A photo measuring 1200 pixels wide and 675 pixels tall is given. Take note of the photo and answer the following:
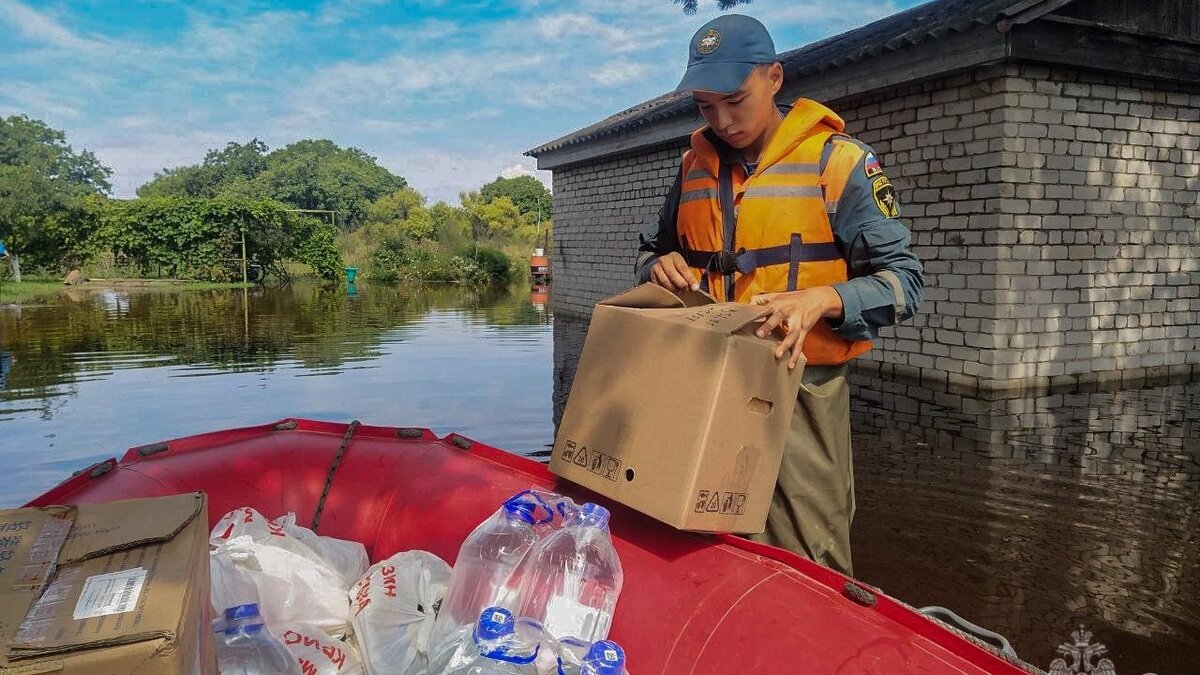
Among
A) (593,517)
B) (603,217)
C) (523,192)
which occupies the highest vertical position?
(523,192)

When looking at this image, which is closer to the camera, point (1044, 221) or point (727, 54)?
point (727, 54)

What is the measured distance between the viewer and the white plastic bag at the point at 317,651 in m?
1.83

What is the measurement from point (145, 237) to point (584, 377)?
96.6ft

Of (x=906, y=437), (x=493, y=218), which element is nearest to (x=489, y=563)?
(x=906, y=437)

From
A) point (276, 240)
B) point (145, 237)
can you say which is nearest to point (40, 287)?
point (145, 237)

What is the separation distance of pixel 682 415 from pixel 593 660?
0.49 meters

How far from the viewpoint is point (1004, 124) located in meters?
6.92

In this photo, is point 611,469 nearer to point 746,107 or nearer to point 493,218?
point 746,107

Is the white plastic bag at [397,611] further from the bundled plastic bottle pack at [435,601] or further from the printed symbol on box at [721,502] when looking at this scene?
the printed symbol on box at [721,502]

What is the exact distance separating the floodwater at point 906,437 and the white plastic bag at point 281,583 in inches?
91.8

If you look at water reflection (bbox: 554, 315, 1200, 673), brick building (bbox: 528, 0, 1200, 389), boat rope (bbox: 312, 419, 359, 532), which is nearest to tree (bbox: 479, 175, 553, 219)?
brick building (bbox: 528, 0, 1200, 389)

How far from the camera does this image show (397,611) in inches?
77.5

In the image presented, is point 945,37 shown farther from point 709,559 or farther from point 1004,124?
point 709,559

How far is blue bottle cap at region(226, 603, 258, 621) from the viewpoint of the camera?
1.70 meters
